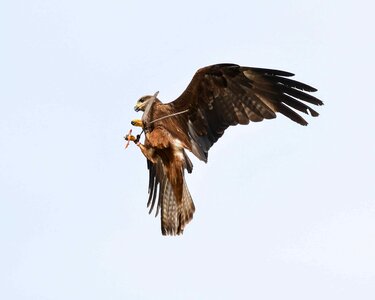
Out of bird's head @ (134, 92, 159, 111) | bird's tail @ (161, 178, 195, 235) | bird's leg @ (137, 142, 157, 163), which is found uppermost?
bird's head @ (134, 92, 159, 111)

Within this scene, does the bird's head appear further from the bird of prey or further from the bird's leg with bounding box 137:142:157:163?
the bird's leg with bounding box 137:142:157:163

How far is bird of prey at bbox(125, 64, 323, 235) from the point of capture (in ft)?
60.2

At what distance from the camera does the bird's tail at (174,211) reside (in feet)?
62.3

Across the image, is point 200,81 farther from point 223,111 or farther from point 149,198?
point 149,198

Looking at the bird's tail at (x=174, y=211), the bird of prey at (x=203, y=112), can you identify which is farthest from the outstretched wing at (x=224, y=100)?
the bird's tail at (x=174, y=211)

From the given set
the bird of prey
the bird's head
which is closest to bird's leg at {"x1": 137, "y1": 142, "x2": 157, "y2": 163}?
the bird of prey

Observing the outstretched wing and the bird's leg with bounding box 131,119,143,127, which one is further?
the outstretched wing

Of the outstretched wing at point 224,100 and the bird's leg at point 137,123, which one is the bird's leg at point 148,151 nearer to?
the bird's leg at point 137,123

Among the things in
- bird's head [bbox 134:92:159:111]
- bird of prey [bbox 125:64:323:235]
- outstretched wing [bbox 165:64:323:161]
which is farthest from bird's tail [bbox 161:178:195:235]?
bird's head [bbox 134:92:159:111]

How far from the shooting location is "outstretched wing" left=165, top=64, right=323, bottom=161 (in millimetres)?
18625

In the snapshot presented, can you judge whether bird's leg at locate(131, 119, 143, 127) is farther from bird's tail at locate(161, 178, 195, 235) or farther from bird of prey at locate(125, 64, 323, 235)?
bird's tail at locate(161, 178, 195, 235)

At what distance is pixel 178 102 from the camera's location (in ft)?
61.9

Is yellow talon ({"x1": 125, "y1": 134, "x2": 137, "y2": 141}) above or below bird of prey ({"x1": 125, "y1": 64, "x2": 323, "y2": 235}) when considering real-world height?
below

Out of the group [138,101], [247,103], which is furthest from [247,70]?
[138,101]
